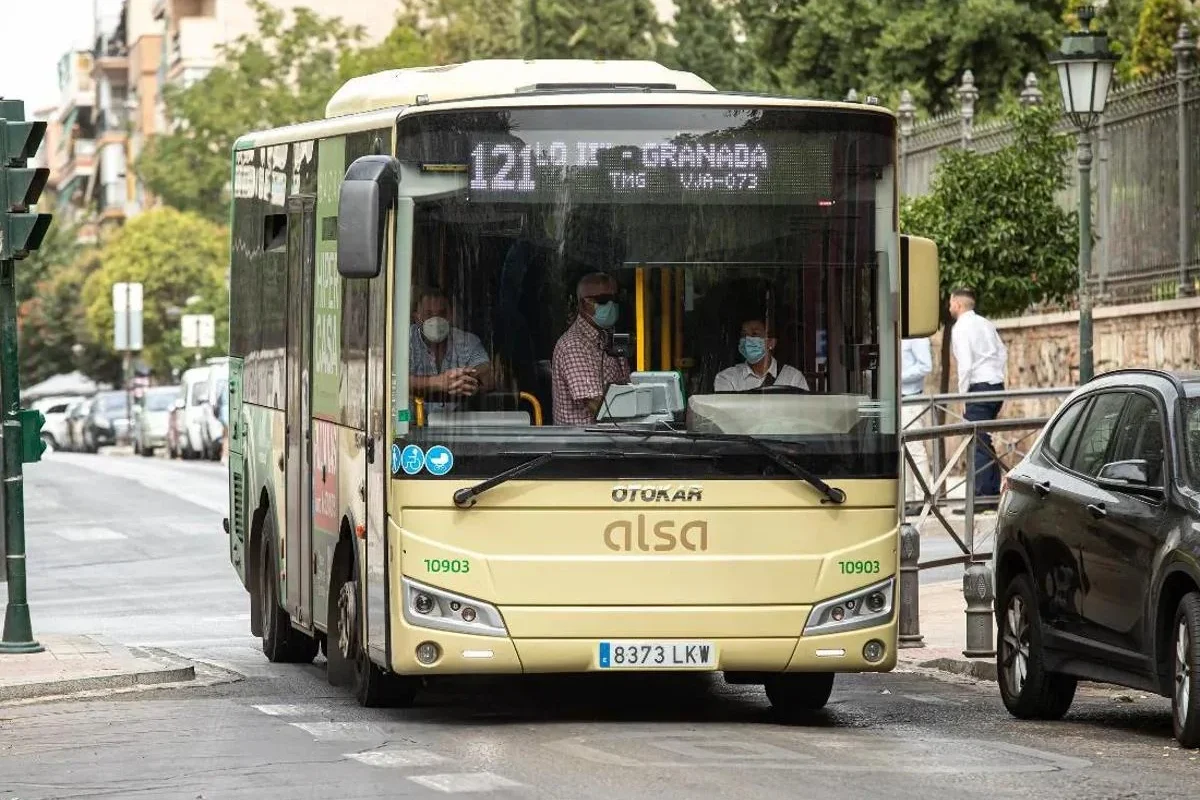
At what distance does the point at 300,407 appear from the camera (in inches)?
583

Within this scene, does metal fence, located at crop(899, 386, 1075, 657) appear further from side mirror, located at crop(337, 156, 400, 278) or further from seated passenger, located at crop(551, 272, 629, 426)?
side mirror, located at crop(337, 156, 400, 278)

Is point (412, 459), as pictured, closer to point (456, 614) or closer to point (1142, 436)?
point (456, 614)

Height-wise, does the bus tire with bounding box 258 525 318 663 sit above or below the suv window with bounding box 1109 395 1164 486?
below

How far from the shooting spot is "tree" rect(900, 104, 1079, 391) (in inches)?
1096

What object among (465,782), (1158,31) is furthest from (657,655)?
(1158,31)

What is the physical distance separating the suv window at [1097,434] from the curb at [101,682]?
4.89 m

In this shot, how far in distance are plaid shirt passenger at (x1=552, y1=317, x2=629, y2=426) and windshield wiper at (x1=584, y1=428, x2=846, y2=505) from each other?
11cm

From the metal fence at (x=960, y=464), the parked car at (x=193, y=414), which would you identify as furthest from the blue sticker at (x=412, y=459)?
the parked car at (x=193, y=414)

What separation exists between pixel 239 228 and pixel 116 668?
343 centimetres

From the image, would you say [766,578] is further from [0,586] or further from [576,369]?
[0,586]

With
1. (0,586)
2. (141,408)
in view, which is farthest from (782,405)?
(141,408)

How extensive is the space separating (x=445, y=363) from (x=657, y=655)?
1525 millimetres

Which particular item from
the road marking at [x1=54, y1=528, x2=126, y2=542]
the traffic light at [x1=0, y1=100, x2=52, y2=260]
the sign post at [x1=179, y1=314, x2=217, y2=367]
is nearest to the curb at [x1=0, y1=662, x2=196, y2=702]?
the traffic light at [x1=0, y1=100, x2=52, y2=260]

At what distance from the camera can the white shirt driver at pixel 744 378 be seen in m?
12.1
